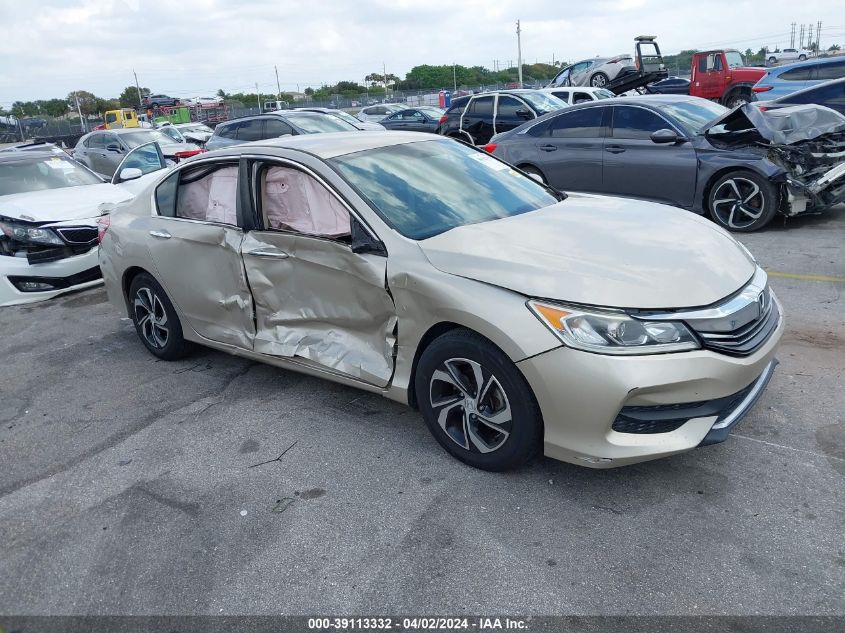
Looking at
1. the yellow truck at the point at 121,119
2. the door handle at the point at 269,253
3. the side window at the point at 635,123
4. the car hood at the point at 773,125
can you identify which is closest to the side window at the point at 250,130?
the side window at the point at 635,123

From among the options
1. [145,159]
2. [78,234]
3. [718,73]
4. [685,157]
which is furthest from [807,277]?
[718,73]

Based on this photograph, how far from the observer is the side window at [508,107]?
14.4 meters

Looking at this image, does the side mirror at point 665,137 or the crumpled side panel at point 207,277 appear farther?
the side mirror at point 665,137

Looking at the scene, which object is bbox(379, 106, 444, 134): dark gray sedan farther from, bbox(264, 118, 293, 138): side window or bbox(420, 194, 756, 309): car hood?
bbox(420, 194, 756, 309): car hood

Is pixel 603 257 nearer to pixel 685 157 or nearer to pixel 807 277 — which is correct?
pixel 807 277

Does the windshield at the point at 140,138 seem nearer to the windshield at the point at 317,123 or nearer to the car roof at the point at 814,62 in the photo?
the windshield at the point at 317,123

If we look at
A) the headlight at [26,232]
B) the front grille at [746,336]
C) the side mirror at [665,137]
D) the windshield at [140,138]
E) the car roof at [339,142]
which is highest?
the car roof at [339,142]

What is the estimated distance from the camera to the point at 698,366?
291cm

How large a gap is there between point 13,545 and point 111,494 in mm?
487

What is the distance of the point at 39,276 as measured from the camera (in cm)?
739

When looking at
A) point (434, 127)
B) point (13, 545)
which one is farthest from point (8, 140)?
point (13, 545)

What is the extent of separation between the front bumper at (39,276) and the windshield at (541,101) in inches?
378

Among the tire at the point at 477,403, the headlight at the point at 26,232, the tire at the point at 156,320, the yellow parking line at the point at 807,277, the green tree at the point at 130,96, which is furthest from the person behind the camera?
the green tree at the point at 130,96

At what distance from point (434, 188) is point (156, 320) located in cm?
255
